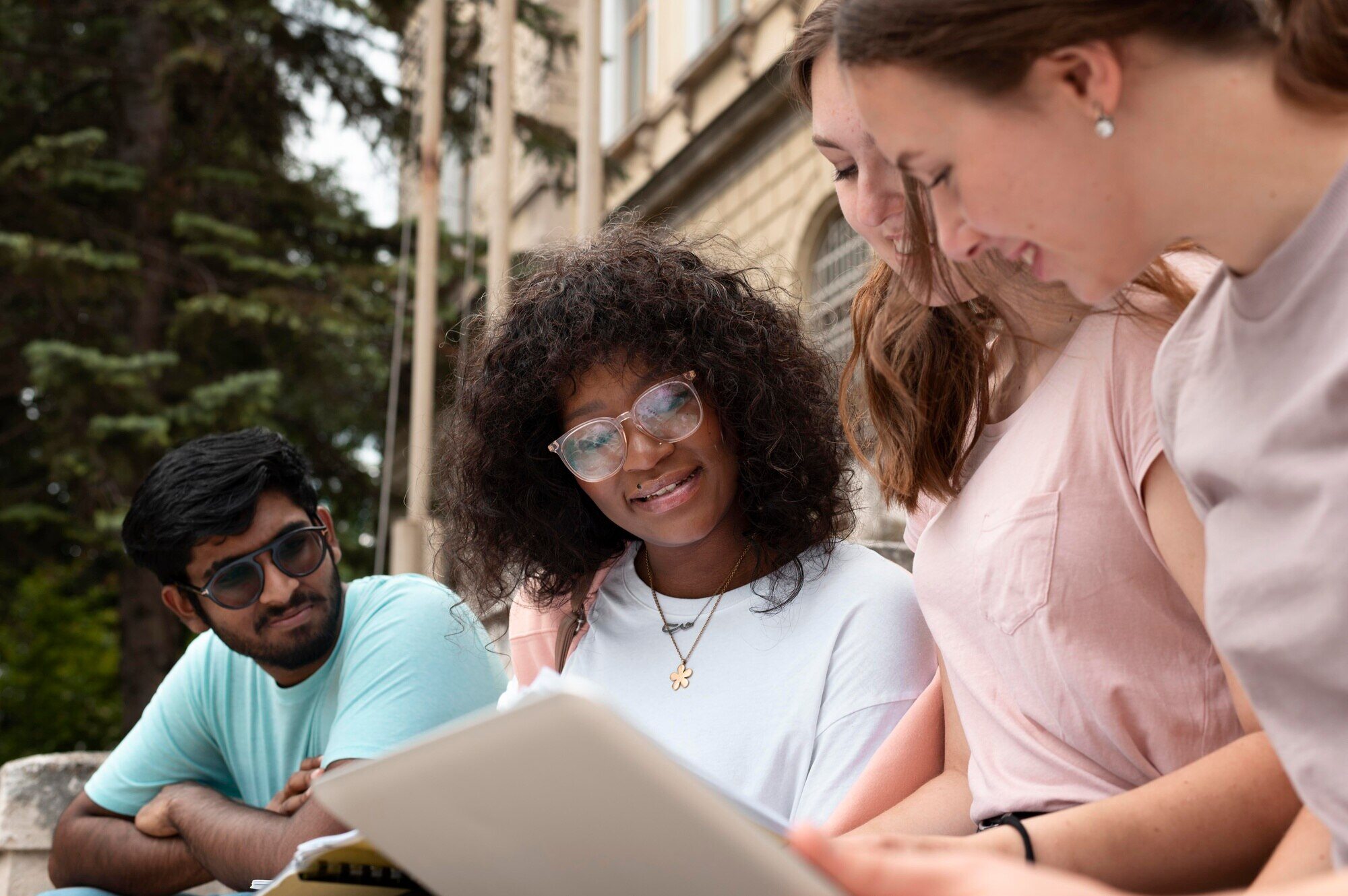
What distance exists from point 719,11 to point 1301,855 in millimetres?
14449

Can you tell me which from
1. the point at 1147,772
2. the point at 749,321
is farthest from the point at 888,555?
the point at 1147,772

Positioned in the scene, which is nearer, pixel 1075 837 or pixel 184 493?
pixel 1075 837

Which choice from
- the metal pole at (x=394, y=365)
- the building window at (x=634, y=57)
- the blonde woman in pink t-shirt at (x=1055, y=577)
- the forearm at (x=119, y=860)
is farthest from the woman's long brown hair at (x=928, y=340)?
the building window at (x=634, y=57)

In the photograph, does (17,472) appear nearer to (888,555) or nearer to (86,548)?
(86,548)

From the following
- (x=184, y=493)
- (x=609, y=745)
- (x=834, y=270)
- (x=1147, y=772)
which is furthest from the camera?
(x=834, y=270)

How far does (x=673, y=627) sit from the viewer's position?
9.31 ft

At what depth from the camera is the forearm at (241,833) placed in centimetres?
304

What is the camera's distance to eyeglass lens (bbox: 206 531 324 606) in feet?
11.3

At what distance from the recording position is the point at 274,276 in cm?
1227

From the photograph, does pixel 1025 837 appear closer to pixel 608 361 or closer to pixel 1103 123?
pixel 1103 123

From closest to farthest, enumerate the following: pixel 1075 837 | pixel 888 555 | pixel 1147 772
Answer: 1. pixel 1075 837
2. pixel 1147 772
3. pixel 888 555

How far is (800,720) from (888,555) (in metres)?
1.44

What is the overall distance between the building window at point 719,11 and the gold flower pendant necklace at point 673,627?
12102 mm

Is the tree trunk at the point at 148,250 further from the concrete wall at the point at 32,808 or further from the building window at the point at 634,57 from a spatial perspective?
the building window at the point at 634,57
